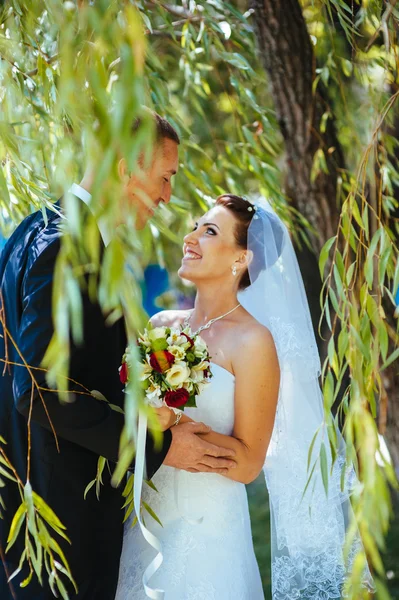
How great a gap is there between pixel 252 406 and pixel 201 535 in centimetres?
41

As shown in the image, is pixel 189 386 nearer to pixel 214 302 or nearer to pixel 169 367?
pixel 169 367

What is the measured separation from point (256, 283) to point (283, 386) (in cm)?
37

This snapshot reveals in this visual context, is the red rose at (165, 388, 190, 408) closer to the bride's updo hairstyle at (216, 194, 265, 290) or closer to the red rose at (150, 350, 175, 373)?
the red rose at (150, 350, 175, 373)

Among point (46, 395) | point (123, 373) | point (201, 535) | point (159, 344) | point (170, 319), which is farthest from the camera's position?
point (170, 319)

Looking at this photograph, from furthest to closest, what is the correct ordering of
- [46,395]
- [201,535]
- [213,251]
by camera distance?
[213,251]
[201,535]
[46,395]

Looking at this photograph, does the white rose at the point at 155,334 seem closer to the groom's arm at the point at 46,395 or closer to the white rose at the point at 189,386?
the white rose at the point at 189,386

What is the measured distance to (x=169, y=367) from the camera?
2180 millimetres

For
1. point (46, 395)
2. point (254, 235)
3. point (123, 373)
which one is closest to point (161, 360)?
point (123, 373)

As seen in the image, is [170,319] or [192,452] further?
[170,319]

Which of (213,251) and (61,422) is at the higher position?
(213,251)

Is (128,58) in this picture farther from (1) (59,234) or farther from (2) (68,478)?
(2) (68,478)

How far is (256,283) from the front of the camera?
2811mm

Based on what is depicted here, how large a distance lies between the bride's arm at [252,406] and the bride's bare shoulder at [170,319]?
36 cm

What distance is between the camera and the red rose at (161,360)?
7.14 ft
